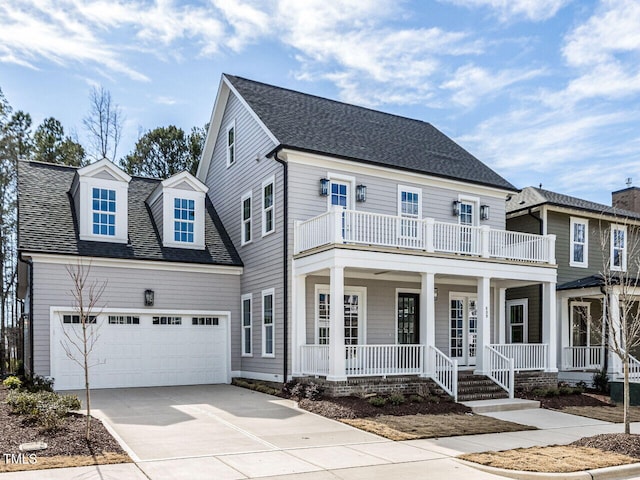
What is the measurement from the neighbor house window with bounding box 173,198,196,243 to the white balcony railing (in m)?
4.40

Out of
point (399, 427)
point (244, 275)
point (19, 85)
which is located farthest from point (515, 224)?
point (19, 85)

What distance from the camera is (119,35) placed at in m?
12.1

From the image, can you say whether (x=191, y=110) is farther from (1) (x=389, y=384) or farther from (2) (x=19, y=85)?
(1) (x=389, y=384)

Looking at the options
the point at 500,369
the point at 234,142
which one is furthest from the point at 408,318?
the point at 234,142

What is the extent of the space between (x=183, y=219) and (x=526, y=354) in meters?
10.9

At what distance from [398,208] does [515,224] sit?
21.8ft

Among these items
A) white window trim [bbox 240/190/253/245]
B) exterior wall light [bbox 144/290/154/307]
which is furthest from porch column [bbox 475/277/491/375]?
exterior wall light [bbox 144/290/154/307]

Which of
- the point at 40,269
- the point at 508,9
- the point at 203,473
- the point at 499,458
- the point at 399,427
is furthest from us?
the point at 40,269

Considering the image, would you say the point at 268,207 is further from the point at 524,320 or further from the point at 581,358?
the point at 581,358

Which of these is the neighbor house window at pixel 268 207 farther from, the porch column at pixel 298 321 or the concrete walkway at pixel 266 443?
the concrete walkway at pixel 266 443

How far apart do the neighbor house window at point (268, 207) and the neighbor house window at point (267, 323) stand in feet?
5.96

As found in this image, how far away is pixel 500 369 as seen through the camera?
1556 centimetres

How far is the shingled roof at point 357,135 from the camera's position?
674 inches

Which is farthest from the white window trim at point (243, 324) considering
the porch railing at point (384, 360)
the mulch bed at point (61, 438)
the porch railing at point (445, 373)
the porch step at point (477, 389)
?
the mulch bed at point (61, 438)
